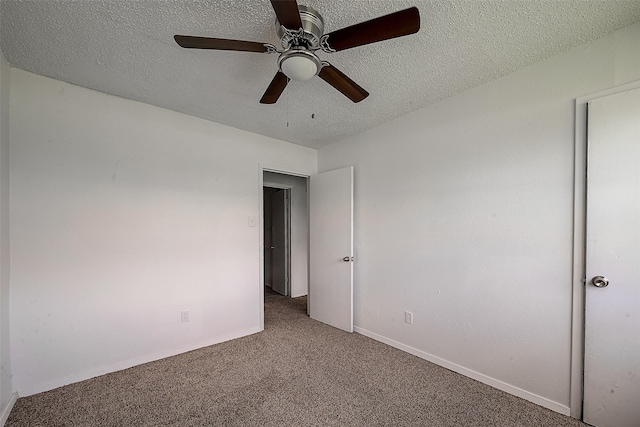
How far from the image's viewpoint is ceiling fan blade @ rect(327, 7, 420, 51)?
111cm

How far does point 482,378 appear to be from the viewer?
2102 mm

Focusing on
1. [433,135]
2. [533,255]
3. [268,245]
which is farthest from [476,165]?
[268,245]

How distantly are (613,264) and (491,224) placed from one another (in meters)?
0.68

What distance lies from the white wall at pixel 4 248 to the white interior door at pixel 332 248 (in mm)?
2686

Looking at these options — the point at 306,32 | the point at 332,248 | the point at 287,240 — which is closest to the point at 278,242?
the point at 287,240

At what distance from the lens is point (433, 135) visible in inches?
97.0

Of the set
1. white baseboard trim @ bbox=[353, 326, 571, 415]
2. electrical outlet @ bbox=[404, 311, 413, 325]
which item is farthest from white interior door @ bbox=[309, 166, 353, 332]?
electrical outlet @ bbox=[404, 311, 413, 325]

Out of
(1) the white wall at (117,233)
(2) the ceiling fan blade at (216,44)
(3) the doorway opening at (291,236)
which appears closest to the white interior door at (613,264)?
(2) the ceiling fan blade at (216,44)

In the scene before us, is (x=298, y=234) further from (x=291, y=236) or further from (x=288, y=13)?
(x=288, y=13)

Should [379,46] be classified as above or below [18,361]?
above

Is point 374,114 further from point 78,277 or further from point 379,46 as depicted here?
point 78,277

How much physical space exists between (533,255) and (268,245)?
4.34 m

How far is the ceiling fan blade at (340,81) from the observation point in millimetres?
1483

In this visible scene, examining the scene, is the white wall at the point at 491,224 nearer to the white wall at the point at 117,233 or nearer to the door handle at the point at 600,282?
the door handle at the point at 600,282
